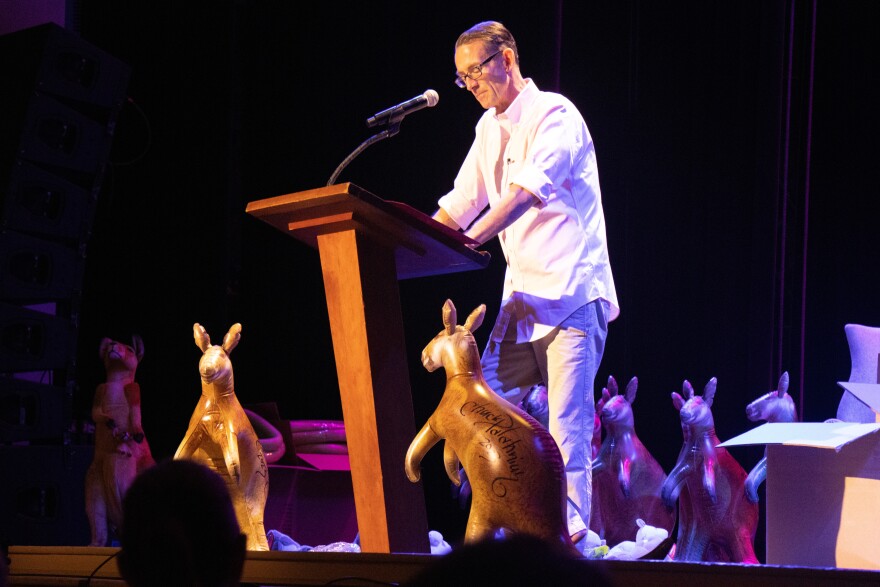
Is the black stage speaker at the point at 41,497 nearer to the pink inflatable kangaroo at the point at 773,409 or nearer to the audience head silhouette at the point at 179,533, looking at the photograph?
the pink inflatable kangaroo at the point at 773,409

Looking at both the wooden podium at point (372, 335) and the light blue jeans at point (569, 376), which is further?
the light blue jeans at point (569, 376)

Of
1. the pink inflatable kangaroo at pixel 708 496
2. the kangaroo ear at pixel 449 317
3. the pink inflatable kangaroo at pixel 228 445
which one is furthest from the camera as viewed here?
the pink inflatable kangaroo at pixel 708 496

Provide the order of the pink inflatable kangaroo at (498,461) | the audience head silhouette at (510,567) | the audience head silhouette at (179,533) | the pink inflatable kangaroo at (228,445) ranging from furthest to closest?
1. the pink inflatable kangaroo at (228,445)
2. the pink inflatable kangaroo at (498,461)
3. the audience head silhouette at (179,533)
4. the audience head silhouette at (510,567)

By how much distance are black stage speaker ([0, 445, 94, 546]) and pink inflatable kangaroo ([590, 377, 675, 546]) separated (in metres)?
2.26

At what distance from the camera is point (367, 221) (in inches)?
90.1

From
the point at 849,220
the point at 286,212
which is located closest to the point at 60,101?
the point at 286,212

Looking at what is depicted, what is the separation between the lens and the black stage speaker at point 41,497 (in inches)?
157

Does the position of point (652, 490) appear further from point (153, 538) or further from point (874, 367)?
point (153, 538)

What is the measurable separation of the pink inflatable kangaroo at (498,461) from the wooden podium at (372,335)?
0.37 feet

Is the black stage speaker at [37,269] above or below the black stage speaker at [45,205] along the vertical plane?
below

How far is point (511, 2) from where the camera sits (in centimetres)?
482

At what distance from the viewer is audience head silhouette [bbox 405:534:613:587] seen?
666 mm

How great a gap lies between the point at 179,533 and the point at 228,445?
1260mm
